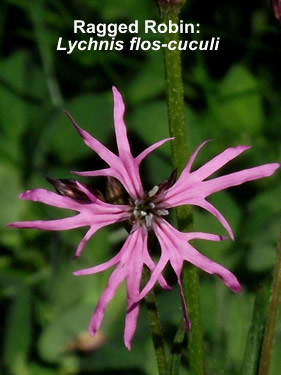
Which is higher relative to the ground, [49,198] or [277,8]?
[277,8]

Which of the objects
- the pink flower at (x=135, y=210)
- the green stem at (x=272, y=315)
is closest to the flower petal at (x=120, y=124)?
the pink flower at (x=135, y=210)

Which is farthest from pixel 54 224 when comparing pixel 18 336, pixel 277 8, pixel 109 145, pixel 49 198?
pixel 109 145

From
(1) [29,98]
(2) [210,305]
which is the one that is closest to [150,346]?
(2) [210,305]

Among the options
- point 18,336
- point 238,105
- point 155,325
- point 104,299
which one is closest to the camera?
point 104,299

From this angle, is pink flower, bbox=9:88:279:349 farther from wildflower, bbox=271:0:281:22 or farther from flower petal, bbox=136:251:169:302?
wildflower, bbox=271:0:281:22

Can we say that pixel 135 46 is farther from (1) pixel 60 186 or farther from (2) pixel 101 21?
(1) pixel 60 186

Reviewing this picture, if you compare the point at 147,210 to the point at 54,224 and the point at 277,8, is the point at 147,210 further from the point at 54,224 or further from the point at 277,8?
the point at 277,8
